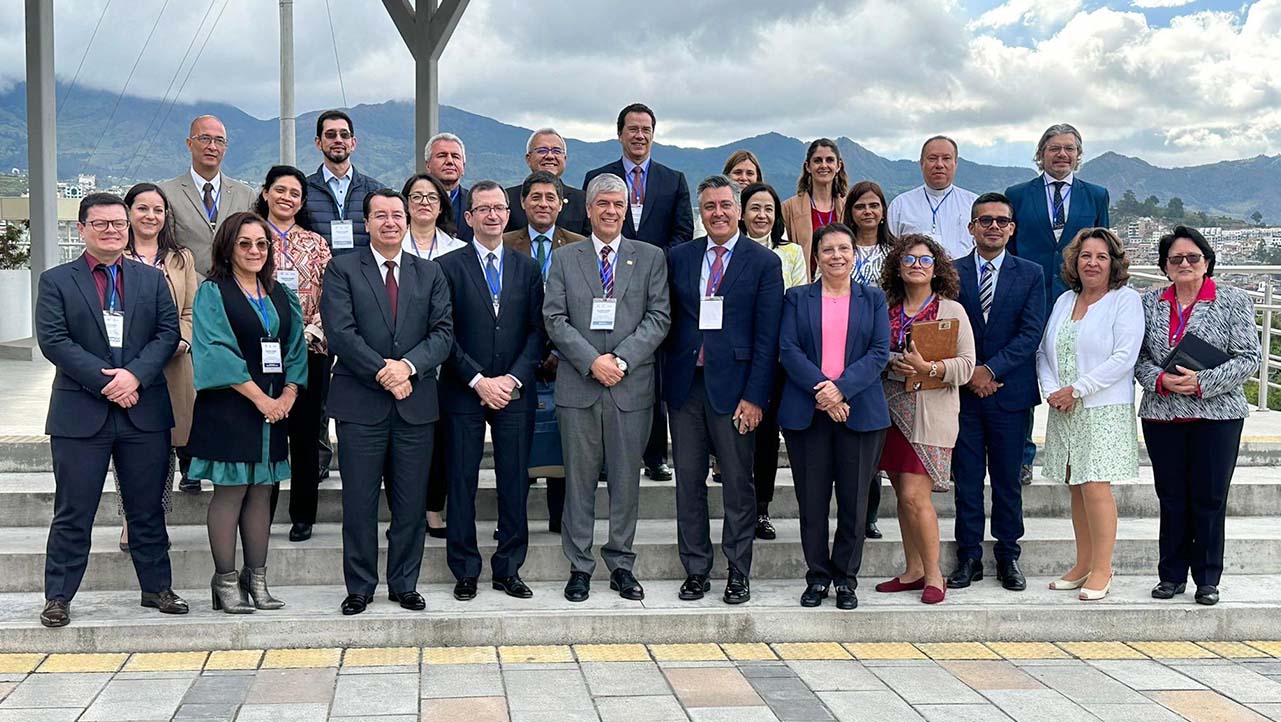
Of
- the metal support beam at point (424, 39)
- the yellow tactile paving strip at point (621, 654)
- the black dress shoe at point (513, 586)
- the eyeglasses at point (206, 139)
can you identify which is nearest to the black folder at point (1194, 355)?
the yellow tactile paving strip at point (621, 654)

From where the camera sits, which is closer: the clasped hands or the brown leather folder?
the clasped hands

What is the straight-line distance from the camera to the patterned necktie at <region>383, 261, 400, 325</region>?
15.4 feet

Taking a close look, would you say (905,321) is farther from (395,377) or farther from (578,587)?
(395,377)

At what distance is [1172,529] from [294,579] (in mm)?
3870

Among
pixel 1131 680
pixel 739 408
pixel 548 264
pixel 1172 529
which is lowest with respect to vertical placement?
pixel 1131 680

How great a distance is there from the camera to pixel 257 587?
184 inches

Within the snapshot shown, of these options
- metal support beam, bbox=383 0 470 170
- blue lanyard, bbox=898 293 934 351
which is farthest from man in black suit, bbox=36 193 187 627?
metal support beam, bbox=383 0 470 170

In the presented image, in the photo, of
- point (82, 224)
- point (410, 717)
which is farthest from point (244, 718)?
point (82, 224)

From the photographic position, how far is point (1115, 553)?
5.53 meters

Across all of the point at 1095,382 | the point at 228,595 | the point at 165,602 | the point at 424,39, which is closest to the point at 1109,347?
the point at 1095,382

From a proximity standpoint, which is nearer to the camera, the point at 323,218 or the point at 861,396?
the point at 861,396

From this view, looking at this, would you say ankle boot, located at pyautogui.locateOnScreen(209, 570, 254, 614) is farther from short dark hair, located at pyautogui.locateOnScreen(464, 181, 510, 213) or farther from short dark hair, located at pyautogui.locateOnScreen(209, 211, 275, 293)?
short dark hair, located at pyautogui.locateOnScreen(464, 181, 510, 213)

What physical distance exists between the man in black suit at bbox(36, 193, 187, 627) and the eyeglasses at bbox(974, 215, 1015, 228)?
3490mm

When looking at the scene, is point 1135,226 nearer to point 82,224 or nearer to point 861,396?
point 861,396
